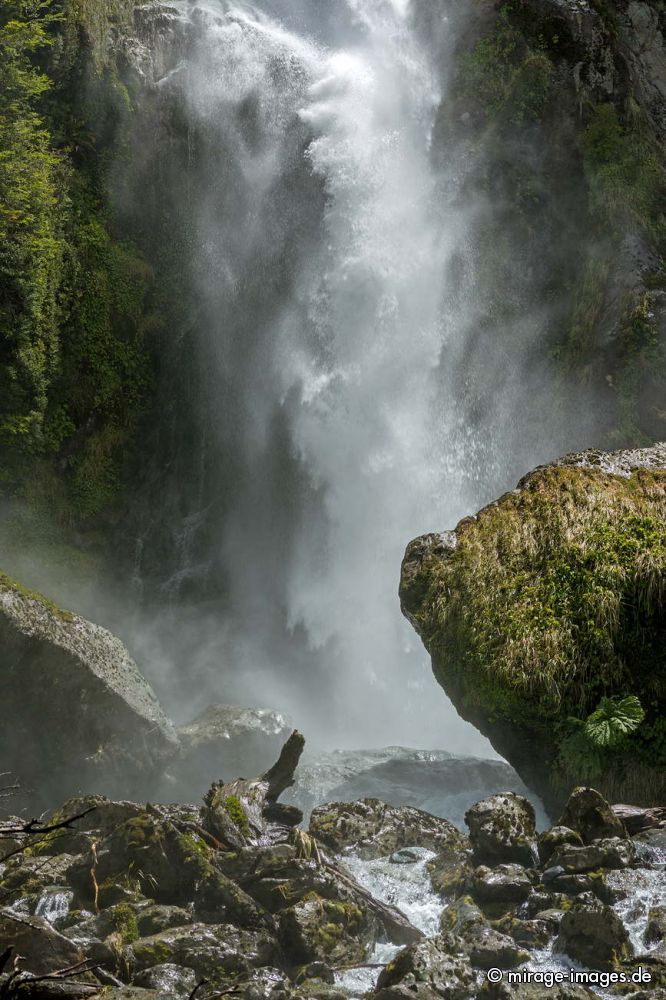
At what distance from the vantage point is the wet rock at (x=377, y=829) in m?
8.13

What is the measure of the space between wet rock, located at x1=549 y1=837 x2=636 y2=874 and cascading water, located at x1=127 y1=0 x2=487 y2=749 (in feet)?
25.9

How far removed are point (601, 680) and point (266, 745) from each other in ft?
20.2

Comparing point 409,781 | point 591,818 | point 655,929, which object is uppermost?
point 409,781

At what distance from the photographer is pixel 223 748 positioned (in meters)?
12.2

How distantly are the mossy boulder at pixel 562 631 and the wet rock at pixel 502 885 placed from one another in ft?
5.28

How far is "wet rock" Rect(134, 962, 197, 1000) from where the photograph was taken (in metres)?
5.43

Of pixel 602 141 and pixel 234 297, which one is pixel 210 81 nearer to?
pixel 234 297

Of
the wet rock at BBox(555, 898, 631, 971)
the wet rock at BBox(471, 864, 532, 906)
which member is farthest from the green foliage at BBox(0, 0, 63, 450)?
the wet rock at BBox(555, 898, 631, 971)

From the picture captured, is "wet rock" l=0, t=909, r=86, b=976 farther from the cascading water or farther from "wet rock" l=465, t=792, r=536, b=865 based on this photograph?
the cascading water

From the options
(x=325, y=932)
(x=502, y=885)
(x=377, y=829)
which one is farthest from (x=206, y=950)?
(x=377, y=829)

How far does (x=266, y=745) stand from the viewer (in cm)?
1263

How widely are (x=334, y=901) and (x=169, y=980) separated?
1529 mm

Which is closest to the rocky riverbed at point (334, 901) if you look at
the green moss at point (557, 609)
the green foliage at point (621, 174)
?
the green moss at point (557, 609)

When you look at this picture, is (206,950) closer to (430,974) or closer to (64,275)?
(430,974)
